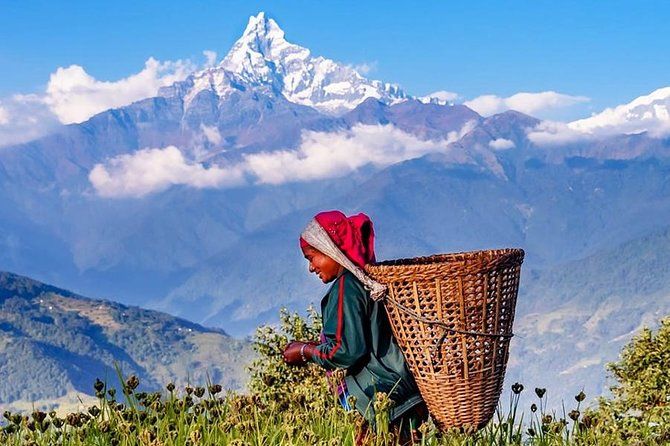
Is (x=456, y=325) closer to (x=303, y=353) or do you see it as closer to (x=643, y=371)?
(x=303, y=353)

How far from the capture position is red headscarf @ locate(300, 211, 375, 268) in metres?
7.55

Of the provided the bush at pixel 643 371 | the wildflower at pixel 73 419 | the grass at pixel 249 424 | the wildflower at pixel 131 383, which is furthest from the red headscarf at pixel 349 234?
the bush at pixel 643 371

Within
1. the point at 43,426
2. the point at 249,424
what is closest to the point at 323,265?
the point at 249,424


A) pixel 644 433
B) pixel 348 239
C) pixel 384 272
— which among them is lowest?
pixel 644 433

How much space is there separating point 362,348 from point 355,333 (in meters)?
0.13

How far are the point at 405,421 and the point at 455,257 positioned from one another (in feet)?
4.68

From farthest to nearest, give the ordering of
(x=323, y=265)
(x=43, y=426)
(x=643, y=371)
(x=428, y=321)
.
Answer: (x=643, y=371) < (x=323, y=265) < (x=428, y=321) < (x=43, y=426)

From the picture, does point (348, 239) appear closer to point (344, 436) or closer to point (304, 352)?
point (304, 352)

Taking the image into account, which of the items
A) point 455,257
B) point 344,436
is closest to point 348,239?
point 455,257

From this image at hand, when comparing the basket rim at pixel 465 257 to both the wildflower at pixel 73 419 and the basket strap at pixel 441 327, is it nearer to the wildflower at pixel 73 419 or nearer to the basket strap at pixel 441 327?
the basket strap at pixel 441 327

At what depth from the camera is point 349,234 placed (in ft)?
25.0

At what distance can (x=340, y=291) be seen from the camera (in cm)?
740

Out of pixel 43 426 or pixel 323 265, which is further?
pixel 323 265

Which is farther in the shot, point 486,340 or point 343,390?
point 343,390
